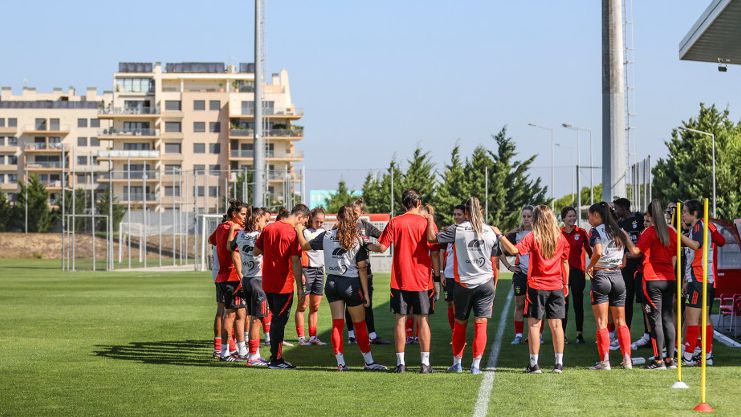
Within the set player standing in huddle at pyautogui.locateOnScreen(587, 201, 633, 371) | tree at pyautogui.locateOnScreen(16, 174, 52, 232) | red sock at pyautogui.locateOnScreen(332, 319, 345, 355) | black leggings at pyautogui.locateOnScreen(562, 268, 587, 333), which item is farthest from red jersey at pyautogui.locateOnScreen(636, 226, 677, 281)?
tree at pyautogui.locateOnScreen(16, 174, 52, 232)

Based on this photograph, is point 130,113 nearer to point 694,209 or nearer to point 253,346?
point 253,346

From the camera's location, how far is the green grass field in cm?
1068

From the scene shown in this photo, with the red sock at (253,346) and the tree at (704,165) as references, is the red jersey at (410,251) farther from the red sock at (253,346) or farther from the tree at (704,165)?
the tree at (704,165)

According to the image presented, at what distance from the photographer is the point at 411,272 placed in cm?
1341

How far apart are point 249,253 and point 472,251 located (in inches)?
115

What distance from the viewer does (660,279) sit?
535 inches

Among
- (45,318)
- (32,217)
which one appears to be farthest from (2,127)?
(45,318)

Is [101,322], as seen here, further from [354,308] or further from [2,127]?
[2,127]

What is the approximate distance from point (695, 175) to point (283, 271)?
193ft

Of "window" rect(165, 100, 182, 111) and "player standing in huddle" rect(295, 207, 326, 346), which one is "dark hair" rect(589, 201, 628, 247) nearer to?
"player standing in huddle" rect(295, 207, 326, 346)

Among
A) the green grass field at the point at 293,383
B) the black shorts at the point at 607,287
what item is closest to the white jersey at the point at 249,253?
the green grass field at the point at 293,383

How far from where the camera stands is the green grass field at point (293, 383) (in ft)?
35.0

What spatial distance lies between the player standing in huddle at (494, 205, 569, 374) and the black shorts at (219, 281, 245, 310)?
3.52 meters

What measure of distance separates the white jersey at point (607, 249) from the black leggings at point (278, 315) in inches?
139
